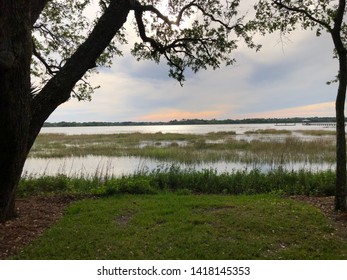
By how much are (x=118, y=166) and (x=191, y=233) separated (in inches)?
639

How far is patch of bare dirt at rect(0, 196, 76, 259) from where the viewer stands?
5.89 m

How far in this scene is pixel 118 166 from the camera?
21891 mm

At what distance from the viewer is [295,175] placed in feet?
41.1

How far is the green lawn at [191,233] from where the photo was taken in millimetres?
5344

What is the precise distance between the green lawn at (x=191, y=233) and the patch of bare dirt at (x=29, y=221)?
0.29 m

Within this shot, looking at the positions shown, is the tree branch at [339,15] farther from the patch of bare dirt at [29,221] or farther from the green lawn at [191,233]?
the patch of bare dirt at [29,221]

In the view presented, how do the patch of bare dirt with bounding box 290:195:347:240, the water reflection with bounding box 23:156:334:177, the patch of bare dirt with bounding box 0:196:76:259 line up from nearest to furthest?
the patch of bare dirt with bounding box 0:196:76:259 < the patch of bare dirt with bounding box 290:195:347:240 < the water reflection with bounding box 23:156:334:177

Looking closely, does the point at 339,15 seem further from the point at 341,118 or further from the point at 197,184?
the point at 197,184

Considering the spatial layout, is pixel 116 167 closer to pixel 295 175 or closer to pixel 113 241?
pixel 295 175

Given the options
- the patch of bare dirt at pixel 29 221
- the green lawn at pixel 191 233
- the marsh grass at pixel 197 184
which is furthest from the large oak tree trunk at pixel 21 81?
the marsh grass at pixel 197 184

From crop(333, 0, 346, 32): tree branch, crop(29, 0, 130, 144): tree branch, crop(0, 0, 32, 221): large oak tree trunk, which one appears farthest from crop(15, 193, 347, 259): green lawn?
crop(333, 0, 346, 32): tree branch

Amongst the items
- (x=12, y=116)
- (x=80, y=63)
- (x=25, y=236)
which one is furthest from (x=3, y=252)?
(x=80, y=63)

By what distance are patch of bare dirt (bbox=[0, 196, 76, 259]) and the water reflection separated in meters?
8.81

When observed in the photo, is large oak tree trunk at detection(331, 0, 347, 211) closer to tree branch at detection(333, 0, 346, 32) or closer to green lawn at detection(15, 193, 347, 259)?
tree branch at detection(333, 0, 346, 32)
